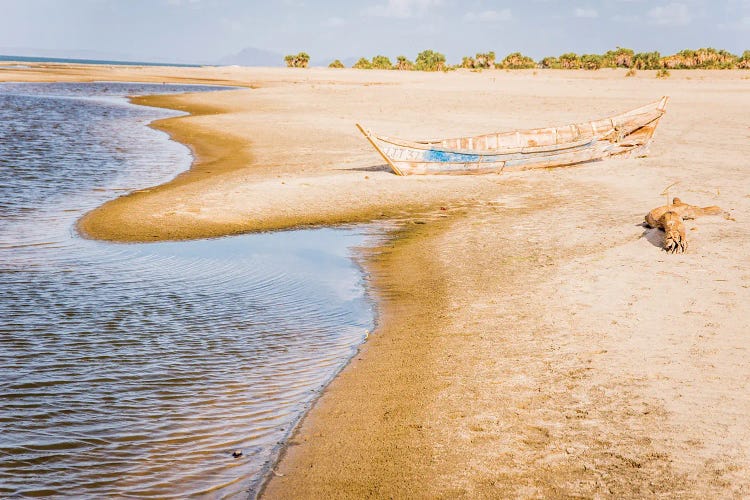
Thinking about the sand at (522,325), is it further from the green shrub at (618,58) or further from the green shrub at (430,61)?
the green shrub at (430,61)

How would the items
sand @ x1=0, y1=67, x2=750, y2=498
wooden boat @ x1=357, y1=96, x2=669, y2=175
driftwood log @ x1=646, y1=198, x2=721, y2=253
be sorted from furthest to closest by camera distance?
wooden boat @ x1=357, y1=96, x2=669, y2=175 → driftwood log @ x1=646, y1=198, x2=721, y2=253 → sand @ x1=0, y1=67, x2=750, y2=498

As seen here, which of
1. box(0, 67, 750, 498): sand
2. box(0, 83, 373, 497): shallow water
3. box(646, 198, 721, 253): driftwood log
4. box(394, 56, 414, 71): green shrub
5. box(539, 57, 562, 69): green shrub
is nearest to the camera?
box(0, 67, 750, 498): sand

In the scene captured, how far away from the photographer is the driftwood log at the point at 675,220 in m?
9.59

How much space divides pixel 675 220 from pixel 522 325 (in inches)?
158

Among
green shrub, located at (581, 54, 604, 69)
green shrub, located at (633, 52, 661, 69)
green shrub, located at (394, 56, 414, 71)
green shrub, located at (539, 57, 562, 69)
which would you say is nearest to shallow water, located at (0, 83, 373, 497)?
green shrub, located at (633, 52, 661, 69)

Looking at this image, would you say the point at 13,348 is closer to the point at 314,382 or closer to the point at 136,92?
the point at 314,382

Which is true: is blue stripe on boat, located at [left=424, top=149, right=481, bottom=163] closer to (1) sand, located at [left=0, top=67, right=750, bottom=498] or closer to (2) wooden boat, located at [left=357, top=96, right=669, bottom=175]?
(2) wooden boat, located at [left=357, top=96, right=669, bottom=175]

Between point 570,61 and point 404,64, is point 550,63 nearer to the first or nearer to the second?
point 570,61

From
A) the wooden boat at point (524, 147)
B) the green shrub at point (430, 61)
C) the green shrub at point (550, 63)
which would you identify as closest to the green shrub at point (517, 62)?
the green shrub at point (550, 63)

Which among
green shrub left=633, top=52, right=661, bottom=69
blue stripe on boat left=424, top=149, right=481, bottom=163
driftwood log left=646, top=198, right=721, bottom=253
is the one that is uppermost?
green shrub left=633, top=52, right=661, bottom=69

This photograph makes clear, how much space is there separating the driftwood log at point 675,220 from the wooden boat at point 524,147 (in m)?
6.52

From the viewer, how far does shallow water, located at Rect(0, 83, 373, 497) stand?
514 cm

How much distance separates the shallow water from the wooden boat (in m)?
4.98

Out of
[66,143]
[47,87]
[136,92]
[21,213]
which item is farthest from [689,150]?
[47,87]
